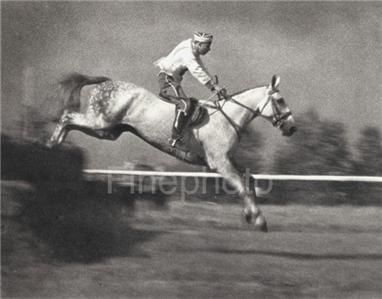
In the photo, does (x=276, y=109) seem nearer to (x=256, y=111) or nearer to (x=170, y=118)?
(x=256, y=111)

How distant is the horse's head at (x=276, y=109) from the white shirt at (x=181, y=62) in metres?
0.53

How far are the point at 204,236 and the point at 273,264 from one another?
65 cm

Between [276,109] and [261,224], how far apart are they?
3.31 feet

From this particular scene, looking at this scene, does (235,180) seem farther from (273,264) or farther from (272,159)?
(273,264)

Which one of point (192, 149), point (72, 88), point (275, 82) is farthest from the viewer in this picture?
point (72, 88)

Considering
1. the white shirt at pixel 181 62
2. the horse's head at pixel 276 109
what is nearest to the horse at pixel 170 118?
the horse's head at pixel 276 109

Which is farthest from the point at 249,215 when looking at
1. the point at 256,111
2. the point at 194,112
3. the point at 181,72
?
the point at 181,72

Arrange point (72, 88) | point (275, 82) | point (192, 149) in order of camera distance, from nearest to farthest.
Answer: point (275, 82) → point (192, 149) → point (72, 88)

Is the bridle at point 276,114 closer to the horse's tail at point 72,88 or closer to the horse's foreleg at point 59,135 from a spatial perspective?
the horse's tail at point 72,88

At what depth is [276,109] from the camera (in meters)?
5.97

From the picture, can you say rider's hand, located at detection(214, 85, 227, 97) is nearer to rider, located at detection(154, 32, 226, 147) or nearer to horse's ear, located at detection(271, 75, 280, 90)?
rider, located at detection(154, 32, 226, 147)

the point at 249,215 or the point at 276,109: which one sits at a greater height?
the point at 276,109

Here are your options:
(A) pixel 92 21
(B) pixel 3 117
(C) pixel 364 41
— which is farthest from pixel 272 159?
(B) pixel 3 117

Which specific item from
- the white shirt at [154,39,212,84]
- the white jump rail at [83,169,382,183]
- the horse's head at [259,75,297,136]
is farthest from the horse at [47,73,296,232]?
the white shirt at [154,39,212,84]
